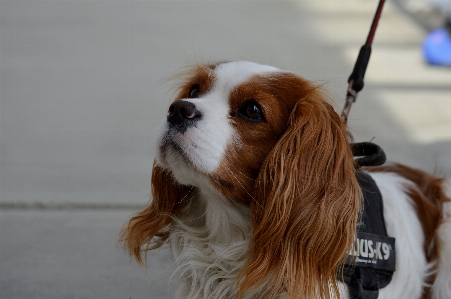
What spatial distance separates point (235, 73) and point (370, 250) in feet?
2.59

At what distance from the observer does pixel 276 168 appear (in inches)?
80.7

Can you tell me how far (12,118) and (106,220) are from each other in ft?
5.52

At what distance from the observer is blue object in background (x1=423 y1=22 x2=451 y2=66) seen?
6195 millimetres

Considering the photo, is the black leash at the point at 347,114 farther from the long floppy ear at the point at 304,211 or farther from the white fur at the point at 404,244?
the long floppy ear at the point at 304,211

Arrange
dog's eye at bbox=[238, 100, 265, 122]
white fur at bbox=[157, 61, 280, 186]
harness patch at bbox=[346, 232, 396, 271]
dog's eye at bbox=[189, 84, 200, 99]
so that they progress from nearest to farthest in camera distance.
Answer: white fur at bbox=[157, 61, 280, 186], dog's eye at bbox=[238, 100, 265, 122], harness patch at bbox=[346, 232, 396, 271], dog's eye at bbox=[189, 84, 200, 99]

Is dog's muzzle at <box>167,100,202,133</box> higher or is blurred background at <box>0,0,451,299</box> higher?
dog's muzzle at <box>167,100,202,133</box>

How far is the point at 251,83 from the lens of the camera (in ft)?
7.04

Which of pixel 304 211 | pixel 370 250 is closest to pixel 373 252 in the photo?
pixel 370 250

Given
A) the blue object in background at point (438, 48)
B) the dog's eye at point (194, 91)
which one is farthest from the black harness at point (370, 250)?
the blue object in background at point (438, 48)

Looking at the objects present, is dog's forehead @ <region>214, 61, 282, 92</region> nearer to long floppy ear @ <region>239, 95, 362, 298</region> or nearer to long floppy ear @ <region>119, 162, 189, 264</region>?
long floppy ear @ <region>239, 95, 362, 298</region>

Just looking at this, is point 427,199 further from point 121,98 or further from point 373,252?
point 121,98

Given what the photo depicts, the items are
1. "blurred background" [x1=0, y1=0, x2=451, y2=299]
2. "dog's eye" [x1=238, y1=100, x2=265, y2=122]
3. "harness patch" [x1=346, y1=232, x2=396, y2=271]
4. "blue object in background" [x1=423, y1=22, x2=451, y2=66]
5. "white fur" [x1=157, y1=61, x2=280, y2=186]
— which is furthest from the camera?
"blue object in background" [x1=423, y1=22, x2=451, y2=66]

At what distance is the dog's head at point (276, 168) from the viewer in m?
2.03

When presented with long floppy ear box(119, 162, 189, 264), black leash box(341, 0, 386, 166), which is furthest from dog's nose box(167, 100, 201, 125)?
black leash box(341, 0, 386, 166)
